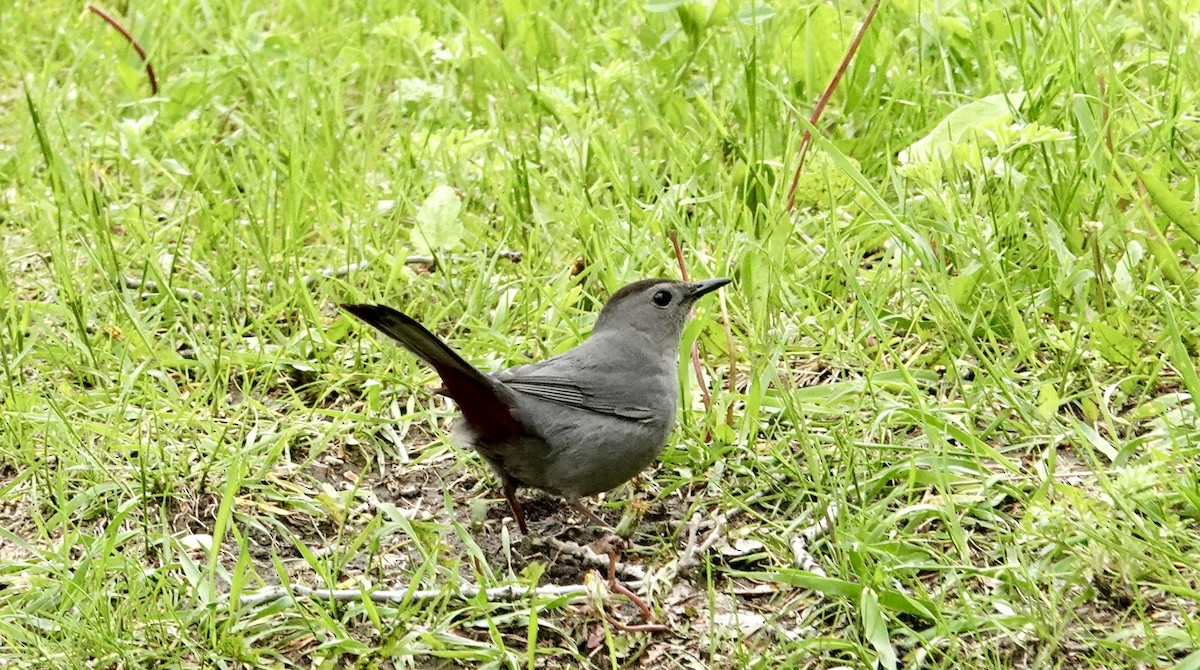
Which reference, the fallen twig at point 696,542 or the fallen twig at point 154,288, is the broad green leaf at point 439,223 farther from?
the fallen twig at point 696,542

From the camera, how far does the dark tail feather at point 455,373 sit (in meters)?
3.36

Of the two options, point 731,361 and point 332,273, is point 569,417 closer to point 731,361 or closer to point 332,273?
point 731,361

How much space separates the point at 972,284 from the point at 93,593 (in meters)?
2.67

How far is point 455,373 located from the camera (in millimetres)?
3643

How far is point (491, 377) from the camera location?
12.5ft

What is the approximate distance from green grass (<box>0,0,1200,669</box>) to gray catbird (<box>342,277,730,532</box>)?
185 millimetres

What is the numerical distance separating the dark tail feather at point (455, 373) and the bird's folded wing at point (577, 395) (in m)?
0.12

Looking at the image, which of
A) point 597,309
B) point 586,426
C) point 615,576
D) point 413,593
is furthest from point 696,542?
point 597,309

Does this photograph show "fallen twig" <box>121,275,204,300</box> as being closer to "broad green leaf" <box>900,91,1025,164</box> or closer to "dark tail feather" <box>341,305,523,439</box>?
"dark tail feather" <box>341,305,523,439</box>

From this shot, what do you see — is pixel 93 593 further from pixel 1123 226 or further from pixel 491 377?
pixel 1123 226

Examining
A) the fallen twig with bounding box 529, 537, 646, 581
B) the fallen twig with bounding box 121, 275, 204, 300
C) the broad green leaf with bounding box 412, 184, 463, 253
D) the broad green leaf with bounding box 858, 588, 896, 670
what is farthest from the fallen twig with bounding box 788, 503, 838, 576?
the fallen twig with bounding box 121, 275, 204, 300

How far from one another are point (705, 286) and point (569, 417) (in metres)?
0.66

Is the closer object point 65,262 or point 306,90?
point 65,262

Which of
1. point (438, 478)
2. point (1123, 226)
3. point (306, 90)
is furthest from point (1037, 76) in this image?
point (306, 90)
